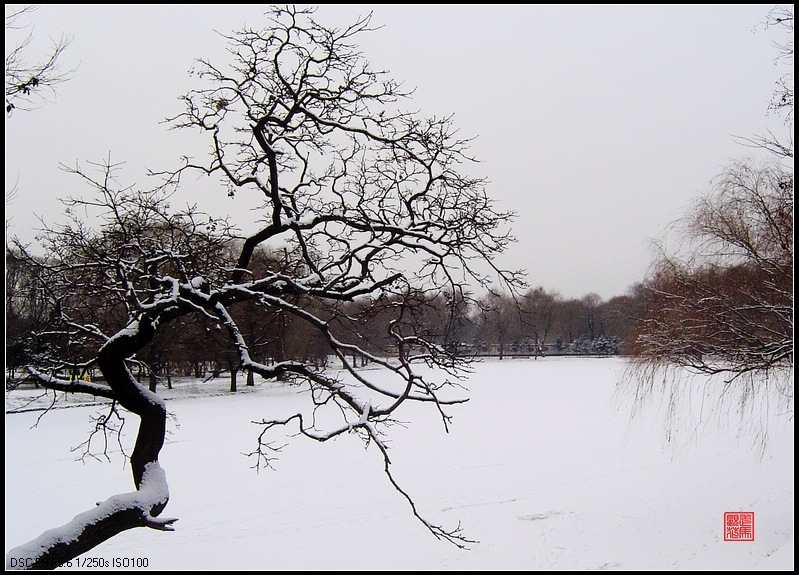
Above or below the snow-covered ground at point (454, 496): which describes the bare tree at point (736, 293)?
above

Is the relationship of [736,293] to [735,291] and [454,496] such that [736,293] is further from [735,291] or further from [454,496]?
[454,496]

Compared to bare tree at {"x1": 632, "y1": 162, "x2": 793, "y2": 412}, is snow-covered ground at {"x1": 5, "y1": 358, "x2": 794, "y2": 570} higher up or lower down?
lower down

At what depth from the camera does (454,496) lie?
10.5m

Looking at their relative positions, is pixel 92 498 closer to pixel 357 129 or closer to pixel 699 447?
pixel 357 129

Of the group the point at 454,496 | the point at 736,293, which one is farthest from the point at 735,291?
the point at 454,496

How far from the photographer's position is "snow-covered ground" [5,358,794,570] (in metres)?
7.80

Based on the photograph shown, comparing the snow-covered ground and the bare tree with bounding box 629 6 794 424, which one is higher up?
the bare tree with bounding box 629 6 794 424

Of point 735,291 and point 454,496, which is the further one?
point 454,496

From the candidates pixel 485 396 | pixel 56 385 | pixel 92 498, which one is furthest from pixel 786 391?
pixel 485 396

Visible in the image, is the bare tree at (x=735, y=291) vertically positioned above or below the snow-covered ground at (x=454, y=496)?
above

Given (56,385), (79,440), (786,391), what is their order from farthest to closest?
1. (79,440)
2. (786,391)
3. (56,385)

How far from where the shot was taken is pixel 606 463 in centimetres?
1276

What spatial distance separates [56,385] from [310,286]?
1.58 metres

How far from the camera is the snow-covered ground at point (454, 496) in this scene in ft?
25.6
